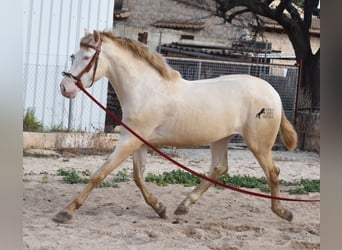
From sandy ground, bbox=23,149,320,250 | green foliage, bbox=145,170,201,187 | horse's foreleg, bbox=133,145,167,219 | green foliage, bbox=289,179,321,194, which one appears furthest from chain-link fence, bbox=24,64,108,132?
horse's foreleg, bbox=133,145,167,219

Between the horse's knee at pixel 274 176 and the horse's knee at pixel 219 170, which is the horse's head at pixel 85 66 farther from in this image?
the horse's knee at pixel 274 176

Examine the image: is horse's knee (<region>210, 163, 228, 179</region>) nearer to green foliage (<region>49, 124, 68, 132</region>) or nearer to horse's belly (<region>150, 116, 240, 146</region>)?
horse's belly (<region>150, 116, 240, 146</region>)

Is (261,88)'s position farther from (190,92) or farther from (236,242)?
(236,242)

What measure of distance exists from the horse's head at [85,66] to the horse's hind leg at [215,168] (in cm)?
118

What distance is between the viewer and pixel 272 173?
4203 mm

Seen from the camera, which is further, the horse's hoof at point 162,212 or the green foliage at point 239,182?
the green foliage at point 239,182

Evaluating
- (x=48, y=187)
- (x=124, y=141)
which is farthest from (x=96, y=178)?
(x=48, y=187)

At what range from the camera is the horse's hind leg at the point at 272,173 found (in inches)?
163

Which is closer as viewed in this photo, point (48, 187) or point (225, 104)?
point (225, 104)

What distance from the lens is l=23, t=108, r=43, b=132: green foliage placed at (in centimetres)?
657

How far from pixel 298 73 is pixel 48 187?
4.64m

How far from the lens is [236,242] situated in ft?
12.2

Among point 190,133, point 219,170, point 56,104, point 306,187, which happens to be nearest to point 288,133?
point 219,170

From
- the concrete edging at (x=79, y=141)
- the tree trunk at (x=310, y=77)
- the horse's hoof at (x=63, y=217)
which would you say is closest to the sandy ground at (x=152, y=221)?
the horse's hoof at (x=63, y=217)
